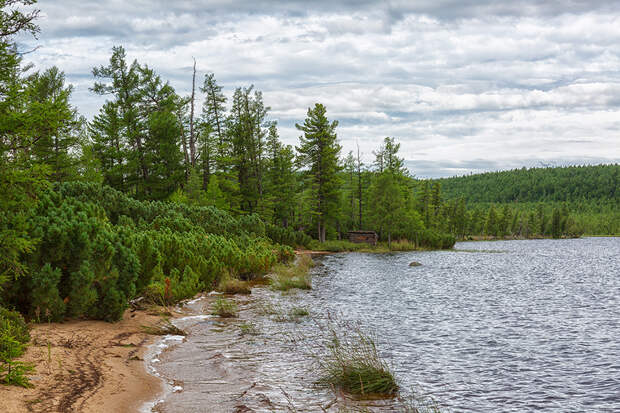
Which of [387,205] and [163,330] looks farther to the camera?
[387,205]

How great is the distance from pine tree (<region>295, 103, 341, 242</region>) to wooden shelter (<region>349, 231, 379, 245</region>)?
4948 mm

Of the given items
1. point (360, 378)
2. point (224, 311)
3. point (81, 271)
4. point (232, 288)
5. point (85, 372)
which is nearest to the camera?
point (85, 372)

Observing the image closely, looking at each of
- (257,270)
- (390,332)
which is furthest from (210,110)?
(390,332)

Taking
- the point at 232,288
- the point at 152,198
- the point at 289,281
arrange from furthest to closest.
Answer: the point at 152,198 → the point at 289,281 → the point at 232,288

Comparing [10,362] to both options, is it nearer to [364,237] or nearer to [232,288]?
[232,288]

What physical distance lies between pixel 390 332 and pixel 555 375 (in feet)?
14.8

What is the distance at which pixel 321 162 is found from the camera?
56656mm

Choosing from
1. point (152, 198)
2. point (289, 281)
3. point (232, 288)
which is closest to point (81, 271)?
point (232, 288)

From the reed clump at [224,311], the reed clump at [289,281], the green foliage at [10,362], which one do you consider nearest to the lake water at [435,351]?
the reed clump at [224,311]

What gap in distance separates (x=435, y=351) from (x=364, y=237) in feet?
159

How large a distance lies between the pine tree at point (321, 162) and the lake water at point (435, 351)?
34285 millimetres

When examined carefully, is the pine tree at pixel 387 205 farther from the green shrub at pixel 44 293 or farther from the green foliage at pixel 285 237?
the green shrub at pixel 44 293

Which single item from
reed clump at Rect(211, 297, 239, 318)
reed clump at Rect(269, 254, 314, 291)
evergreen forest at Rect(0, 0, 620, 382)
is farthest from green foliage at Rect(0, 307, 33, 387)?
reed clump at Rect(269, 254, 314, 291)

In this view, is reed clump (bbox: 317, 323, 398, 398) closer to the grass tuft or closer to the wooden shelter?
the grass tuft
